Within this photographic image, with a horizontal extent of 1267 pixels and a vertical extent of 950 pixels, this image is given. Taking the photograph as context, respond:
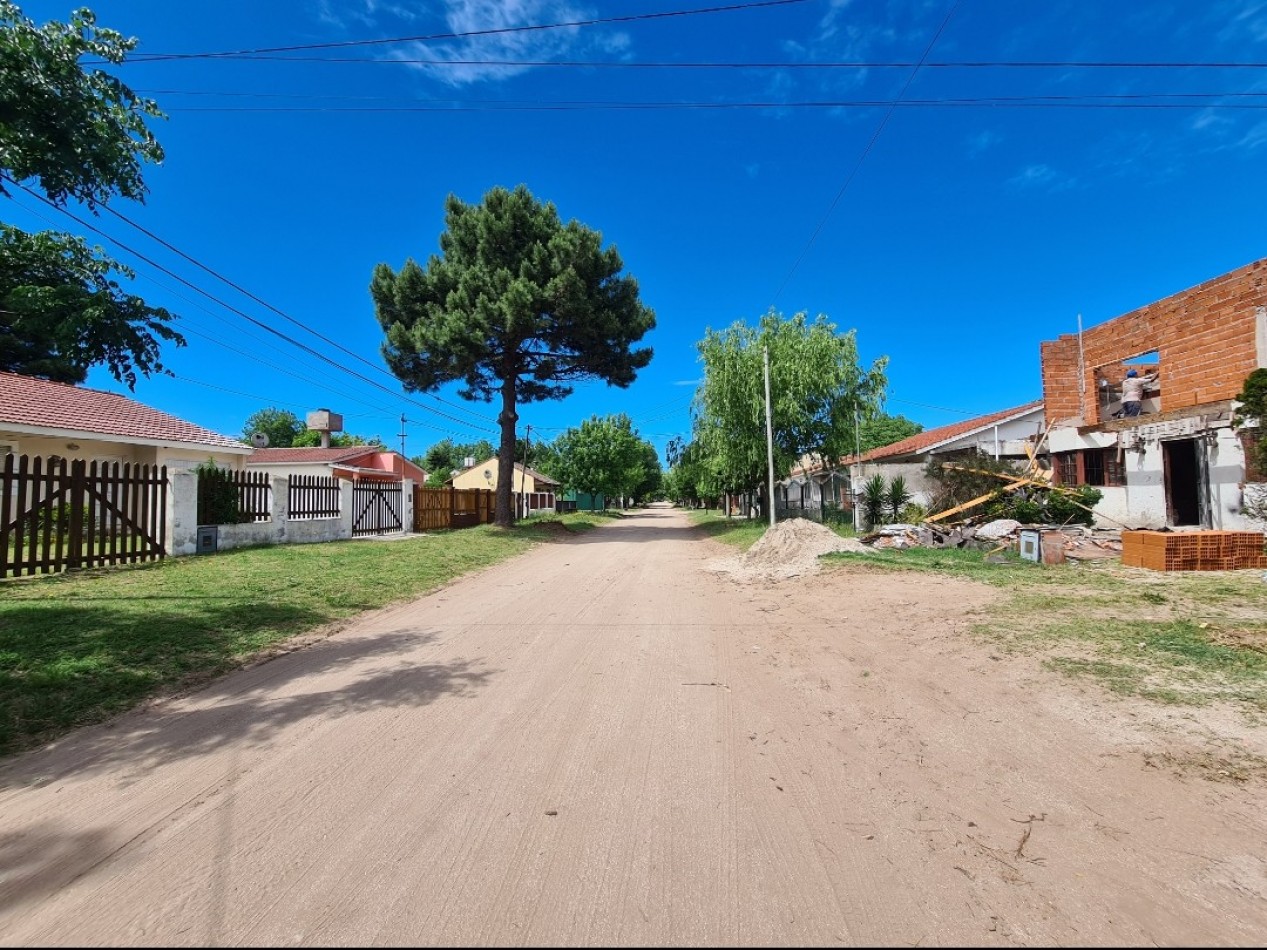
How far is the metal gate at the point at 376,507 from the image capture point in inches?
751

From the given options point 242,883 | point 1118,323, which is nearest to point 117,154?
point 242,883

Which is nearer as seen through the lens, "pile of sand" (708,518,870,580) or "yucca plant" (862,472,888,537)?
"pile of sand" (708,518,870,580)

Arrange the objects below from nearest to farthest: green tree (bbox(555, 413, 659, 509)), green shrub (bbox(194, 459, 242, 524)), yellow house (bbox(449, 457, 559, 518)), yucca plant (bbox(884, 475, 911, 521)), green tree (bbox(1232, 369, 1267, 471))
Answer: green tree (bbox(1232, 369, 1267, 471)) → green shrub (bbox(194, 459, 242, 524)) → yucca plant (bbox(884, 475, 911, 521)) → green tree (bbox(555, 413, 659, 509)) → yellow house (bbox(449, 457, 559, 518))

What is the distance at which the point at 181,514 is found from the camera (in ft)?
39.3

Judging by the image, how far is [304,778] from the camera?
10.8ft

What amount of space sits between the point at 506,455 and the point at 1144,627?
22.2 meters

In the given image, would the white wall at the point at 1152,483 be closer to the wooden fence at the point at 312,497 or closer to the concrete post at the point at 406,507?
the wooden fence at the point at 312,497

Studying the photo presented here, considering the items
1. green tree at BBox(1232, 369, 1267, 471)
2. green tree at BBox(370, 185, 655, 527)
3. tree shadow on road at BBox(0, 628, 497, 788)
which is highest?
green tree at BBox(370, 185, 655, 527)

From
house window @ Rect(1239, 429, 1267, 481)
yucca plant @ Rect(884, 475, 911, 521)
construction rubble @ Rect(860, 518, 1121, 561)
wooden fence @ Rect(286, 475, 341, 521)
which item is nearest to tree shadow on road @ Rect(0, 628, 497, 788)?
wooden fence @ Rect(286, 475, 341, 521)

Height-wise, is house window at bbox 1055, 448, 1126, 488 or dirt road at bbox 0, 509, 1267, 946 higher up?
house window at bbox 1055, 448, 1126, 488

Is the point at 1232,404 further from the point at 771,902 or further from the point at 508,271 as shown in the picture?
the point at 508,271

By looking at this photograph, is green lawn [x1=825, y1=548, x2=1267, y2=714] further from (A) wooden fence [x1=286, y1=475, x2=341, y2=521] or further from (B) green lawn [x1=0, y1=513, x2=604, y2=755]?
(A) wooden fence [x1=286, y1=475, x2=341, y2=521]

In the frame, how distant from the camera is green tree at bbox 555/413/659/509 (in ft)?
154

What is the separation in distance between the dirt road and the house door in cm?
1243
